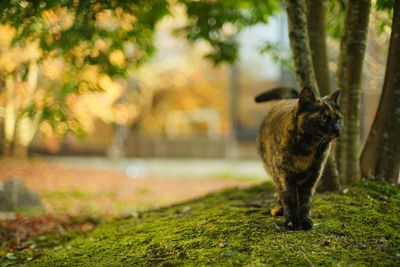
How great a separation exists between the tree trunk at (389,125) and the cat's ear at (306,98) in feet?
6.44

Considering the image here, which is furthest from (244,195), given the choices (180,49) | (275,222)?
(180,49)

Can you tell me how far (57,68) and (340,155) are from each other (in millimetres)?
11334

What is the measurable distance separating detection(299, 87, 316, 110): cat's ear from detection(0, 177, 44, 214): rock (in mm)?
6094

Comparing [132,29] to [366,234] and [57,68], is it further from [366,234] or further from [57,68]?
[57,68]

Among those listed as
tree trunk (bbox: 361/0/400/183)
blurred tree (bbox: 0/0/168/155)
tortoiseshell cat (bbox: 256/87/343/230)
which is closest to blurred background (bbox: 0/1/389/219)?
blurred tree (bbox: 0/0/168/155)

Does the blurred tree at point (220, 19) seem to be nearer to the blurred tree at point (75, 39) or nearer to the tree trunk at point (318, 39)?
the blurred tree at point (75, 39)

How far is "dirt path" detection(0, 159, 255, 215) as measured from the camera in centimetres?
1016

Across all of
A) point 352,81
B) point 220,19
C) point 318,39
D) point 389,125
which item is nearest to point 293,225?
point 389,125

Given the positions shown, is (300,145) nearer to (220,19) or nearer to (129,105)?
(220,19)

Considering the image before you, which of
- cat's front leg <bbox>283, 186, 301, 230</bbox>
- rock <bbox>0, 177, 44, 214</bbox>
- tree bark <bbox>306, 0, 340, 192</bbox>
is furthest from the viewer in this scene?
rock <bbox>0, 177, 44, 214</bbox>

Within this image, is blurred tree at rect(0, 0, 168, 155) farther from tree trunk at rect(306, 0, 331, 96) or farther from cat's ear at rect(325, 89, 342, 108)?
cat's ear at rect(325, 89, 342, 108)

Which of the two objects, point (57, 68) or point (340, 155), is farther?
point (57, 68)

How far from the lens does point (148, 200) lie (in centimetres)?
1123

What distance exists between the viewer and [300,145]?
340cm
